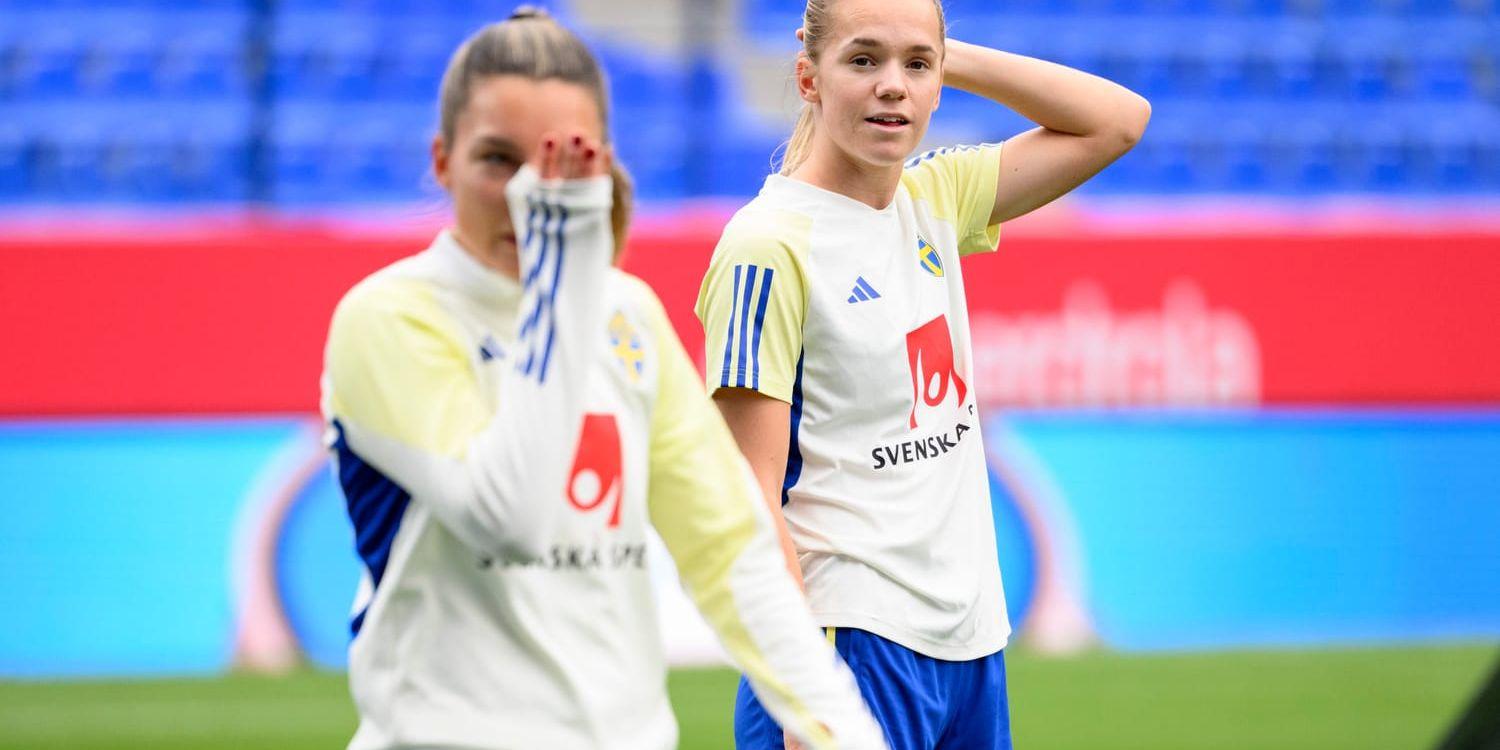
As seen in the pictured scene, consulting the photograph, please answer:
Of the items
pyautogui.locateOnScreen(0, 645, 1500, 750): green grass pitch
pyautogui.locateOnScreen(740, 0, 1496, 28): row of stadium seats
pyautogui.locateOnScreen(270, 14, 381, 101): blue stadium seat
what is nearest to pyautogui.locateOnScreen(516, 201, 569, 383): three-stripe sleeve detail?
pyautogui.locateOnScreen(0, 645, 1500, 750): green grass pitch

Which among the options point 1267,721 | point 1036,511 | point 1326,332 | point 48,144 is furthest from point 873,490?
point 48,144

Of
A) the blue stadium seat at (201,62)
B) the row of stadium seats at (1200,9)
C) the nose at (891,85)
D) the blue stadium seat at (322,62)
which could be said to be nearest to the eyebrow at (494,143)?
the nose at (891,85)

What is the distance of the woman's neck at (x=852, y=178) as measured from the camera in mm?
2943

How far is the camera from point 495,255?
197 cm

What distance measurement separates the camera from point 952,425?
2936mm

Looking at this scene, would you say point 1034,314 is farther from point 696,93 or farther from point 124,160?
point 124,160

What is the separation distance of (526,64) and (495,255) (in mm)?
211

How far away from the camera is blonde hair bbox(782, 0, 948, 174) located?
2928 millimetres

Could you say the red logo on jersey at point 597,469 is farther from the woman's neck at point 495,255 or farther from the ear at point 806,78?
the ear at point 806,78

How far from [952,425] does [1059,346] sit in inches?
214

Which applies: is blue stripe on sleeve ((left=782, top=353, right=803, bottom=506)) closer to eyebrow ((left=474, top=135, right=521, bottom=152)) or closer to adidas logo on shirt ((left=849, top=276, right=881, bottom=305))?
adidas logo on shirt ((left=849, top=276, right=881, bottom=305))

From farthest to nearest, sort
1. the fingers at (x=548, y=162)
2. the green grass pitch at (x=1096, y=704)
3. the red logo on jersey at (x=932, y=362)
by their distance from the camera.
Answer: the green grass pitch at (x=1096, y=704), the red logo on jersey at (x=932, y=362), the fingers at (x=548, y=162)

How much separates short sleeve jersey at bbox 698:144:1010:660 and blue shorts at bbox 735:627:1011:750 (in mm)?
27

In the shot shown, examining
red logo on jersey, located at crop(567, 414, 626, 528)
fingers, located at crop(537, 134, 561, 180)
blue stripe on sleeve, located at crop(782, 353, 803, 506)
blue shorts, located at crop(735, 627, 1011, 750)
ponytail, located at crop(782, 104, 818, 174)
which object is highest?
fingers, located at crop(537, 134, 561, 180)
